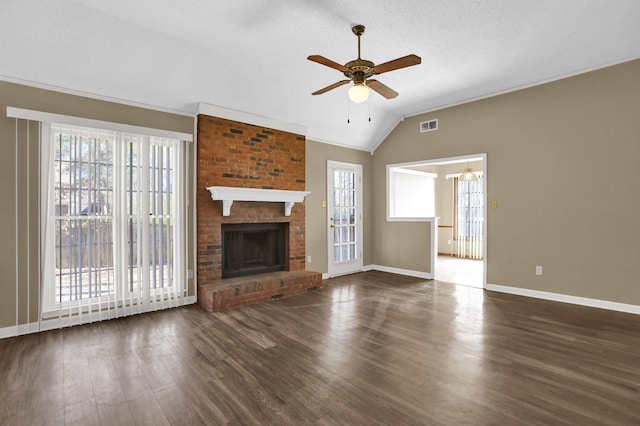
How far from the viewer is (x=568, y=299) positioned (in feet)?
14.4

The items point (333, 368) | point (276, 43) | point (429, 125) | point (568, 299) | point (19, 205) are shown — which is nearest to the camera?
point (333, 368)


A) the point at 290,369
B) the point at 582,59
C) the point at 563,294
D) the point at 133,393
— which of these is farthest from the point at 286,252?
the point at 582,59

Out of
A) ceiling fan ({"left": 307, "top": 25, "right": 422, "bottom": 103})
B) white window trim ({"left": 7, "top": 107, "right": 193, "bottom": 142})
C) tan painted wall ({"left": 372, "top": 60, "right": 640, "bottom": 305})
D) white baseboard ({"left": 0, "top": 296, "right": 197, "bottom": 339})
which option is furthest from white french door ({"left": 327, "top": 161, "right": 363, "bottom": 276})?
white baseboard ({"left": 0, "top": 296, "right": 197, "bottom": 339})

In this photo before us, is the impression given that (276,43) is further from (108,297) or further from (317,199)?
(108,297)

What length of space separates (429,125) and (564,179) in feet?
7.54

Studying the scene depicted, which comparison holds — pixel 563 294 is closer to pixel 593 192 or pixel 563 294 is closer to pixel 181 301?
pixel 593 192

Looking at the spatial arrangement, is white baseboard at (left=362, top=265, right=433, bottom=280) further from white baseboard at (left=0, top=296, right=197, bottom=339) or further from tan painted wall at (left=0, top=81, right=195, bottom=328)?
tan painted wall at (left=0, top=81, right=195, bottom=328)

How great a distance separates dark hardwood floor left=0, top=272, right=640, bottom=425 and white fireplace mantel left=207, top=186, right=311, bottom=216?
149 cm

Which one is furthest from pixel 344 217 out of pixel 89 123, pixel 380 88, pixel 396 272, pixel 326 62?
pixel 89 123

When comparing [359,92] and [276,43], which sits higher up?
[276,43]

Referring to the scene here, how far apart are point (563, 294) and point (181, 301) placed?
524cm

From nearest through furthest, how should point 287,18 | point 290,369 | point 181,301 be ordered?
point 290,369 → point 287,18 → point 181,301

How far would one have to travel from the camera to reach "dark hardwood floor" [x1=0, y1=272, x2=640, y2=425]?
79.7 inches

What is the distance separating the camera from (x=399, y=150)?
639cm
